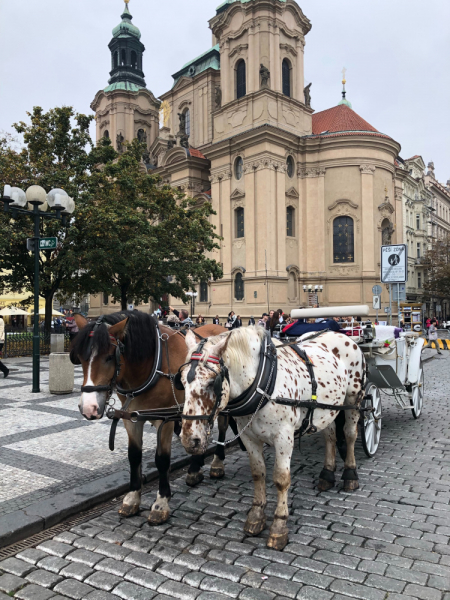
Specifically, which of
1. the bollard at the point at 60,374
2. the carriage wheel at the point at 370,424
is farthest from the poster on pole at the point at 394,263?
the bollard at the point at 60,374

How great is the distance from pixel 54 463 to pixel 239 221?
35.1 meters

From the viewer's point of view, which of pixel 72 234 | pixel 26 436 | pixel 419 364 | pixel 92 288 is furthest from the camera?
pixel 92 288

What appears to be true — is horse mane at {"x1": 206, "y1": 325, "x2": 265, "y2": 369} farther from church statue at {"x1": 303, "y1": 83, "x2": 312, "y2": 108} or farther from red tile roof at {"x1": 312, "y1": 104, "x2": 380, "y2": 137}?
church statue at {"x1": 303, "y1": 83, "x2": 312, "y2": 108}

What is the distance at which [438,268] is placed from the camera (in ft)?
183

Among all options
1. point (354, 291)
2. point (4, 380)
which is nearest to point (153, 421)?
point (4, 380)

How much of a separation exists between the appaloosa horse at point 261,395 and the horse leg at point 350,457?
11 mm

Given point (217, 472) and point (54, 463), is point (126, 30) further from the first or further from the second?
point (217, 472)

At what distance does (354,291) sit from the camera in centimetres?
3884

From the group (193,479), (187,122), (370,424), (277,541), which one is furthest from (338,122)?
(277,541)

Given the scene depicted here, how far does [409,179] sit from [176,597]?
198 ft

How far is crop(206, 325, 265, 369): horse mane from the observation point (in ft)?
12.0

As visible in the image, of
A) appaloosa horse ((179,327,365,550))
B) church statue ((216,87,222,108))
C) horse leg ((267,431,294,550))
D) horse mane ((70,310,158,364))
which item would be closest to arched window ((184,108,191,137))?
church statue ((216,87,222,108))

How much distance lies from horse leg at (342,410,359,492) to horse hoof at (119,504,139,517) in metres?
2.25

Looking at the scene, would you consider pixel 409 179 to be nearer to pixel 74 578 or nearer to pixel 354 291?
pixel 354 291
